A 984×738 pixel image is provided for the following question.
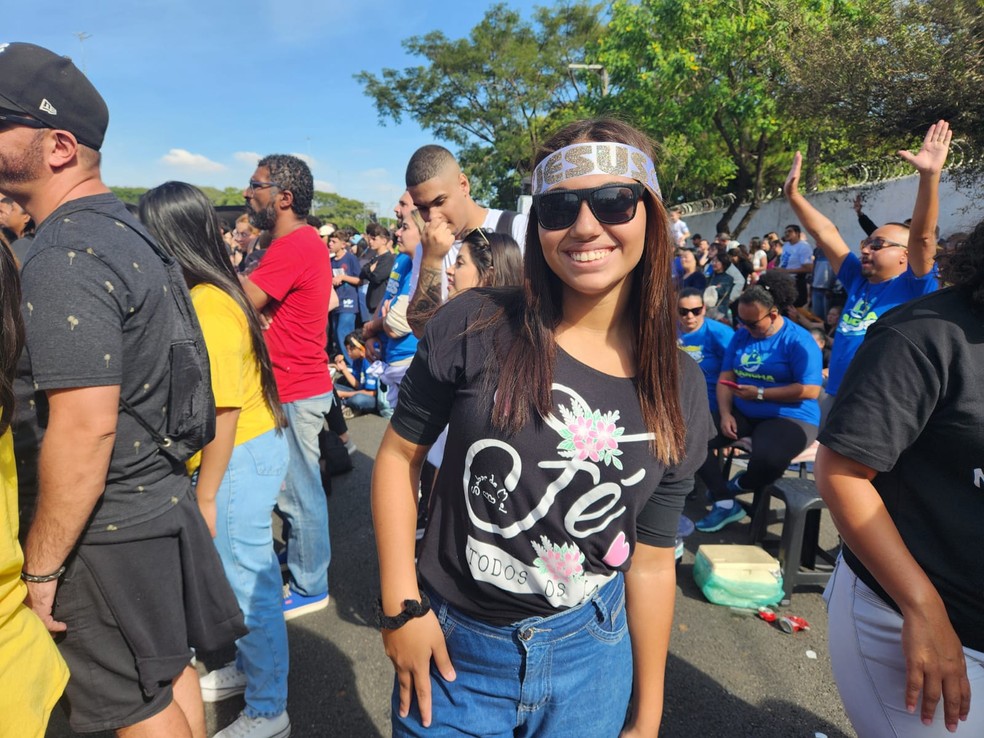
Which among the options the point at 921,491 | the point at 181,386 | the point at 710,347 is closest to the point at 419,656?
the point at 181,386

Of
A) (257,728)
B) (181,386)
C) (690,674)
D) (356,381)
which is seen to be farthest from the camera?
(356,381)

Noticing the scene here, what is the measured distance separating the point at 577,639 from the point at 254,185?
2637 mm

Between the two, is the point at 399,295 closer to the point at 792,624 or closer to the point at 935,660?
the point at 792,624

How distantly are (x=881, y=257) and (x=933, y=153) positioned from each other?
3.21 feet

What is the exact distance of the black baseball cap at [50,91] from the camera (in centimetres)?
142

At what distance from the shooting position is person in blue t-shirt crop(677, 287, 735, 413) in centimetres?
473

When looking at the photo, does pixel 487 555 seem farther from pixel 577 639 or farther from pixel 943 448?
pixel 943 448

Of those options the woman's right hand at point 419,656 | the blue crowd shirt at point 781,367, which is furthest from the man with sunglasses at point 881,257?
the woman's right hand at point 419,656

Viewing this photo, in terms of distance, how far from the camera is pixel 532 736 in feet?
4.16

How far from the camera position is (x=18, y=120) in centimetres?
144

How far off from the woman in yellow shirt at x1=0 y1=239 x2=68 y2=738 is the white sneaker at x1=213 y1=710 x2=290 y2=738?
1122 millimetres

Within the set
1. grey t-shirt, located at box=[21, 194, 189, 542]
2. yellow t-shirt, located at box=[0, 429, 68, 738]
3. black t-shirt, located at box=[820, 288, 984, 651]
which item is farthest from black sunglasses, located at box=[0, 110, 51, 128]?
black t-shirt, located at box=[820, 288, 984, 651]

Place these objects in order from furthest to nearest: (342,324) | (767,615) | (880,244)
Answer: (342,324) → (880,244) → (767,615)

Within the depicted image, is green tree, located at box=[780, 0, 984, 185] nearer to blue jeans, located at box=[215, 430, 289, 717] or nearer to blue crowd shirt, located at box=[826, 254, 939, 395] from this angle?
blue crowd shirt, located at box=[826, 254, 939, 395]
